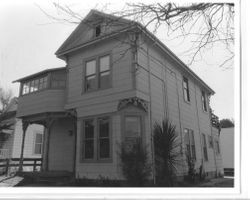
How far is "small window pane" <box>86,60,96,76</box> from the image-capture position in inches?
202

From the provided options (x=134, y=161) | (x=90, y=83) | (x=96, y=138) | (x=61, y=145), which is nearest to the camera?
(x=134, y=161)

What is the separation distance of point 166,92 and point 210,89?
3.13ft

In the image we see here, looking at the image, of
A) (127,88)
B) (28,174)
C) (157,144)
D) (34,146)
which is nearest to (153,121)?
(157,144)

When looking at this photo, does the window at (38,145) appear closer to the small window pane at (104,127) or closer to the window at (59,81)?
the window at (59,81)

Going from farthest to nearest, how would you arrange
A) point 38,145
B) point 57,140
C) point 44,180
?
point 57,140 → point 38,145 → point 44,180

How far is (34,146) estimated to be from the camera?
18.6 feet

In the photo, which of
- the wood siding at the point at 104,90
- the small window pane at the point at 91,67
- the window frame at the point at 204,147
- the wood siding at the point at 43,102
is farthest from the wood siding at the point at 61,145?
the window frame at the point at 204,147

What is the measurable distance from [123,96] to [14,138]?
7.25ft

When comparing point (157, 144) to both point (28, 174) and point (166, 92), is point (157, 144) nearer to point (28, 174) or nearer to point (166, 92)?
point (166, 92)

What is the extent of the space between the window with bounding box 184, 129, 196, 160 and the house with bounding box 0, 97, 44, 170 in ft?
9.87

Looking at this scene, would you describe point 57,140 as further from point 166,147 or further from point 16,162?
point 166,147

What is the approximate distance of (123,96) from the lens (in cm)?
417

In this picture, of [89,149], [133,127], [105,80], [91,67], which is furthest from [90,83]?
[133,127]
